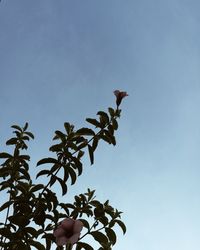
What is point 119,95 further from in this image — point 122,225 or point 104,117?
point 122,225

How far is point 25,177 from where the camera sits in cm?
300

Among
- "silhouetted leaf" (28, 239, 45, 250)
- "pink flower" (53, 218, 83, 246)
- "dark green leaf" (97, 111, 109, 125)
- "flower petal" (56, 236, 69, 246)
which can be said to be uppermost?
"dark green leaf" (97, 111, 109, 125)

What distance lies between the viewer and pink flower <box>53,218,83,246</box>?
6.59 feet

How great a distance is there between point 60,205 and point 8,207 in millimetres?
469

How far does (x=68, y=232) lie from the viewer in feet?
6.69

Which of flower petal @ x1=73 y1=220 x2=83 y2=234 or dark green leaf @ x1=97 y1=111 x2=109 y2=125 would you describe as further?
dark green leaf @ x1=97 y1=111 x2=109 y2=125

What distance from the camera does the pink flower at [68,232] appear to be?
201cm

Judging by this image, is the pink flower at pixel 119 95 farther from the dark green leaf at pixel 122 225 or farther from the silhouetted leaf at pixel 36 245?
the silhouetted leaf at pixel 36 245

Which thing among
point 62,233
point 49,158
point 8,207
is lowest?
point 62,233

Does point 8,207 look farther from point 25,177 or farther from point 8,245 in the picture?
point 8,245

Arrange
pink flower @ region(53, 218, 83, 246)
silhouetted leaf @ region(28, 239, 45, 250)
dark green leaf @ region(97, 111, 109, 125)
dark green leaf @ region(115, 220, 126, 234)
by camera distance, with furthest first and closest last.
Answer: dark green leaf @ region(115, 220, 126, 234) < dark green leaf @ region(97, 111, 109, 125) < silhouetted leaf @ region(28, 239, 45, 250) < pink flower @ region(53, 218, 83, 246)

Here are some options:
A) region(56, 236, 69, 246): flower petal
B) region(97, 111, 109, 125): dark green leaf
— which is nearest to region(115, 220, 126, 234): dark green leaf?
region(97, 111, 109, 125): dark green leaf

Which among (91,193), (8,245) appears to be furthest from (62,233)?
(91,193)

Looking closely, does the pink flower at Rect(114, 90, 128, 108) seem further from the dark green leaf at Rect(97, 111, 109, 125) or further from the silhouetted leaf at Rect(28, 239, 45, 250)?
Result: the silhouetted leaf at Rect(28, 239, 45, 250)
